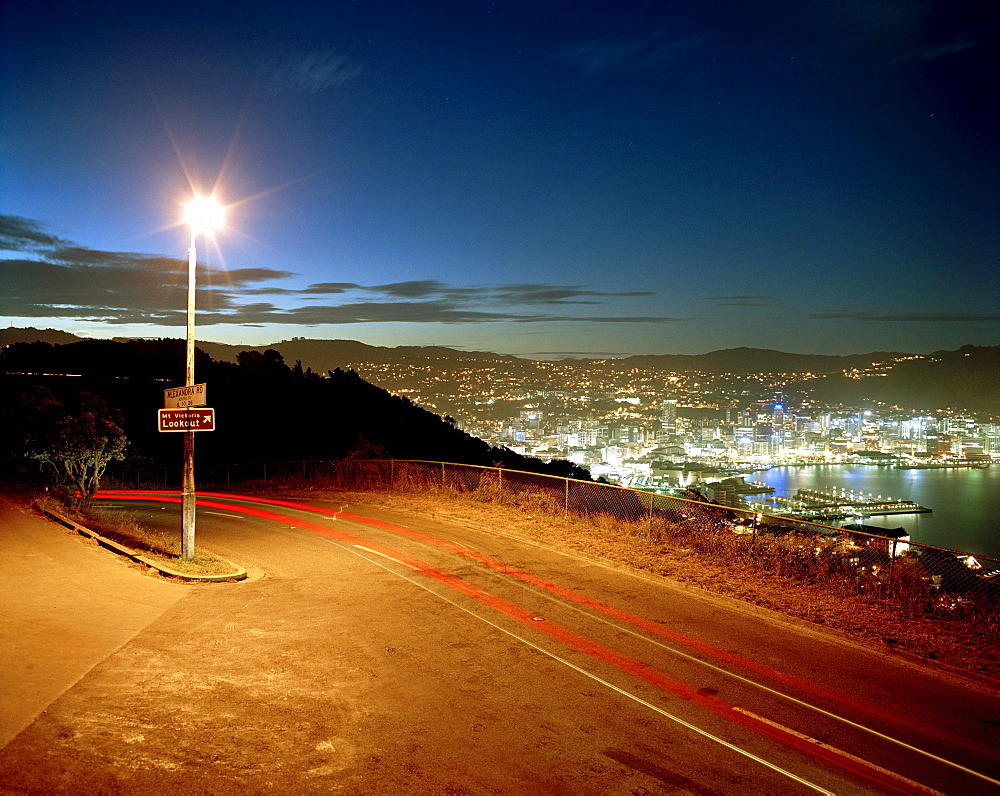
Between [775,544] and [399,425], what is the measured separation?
5149 centimetres

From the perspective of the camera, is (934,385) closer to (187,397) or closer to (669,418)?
(669,418)

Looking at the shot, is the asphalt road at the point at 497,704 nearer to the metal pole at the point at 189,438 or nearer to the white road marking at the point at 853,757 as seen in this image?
the white road marking at the point at 853,757

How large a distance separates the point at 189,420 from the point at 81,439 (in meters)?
10.7

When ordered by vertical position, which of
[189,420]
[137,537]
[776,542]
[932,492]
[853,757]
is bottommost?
[932,492]

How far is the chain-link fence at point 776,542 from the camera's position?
11.3 metres

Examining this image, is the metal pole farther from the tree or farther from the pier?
the pier

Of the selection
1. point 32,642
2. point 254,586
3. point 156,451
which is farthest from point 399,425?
point 32,642

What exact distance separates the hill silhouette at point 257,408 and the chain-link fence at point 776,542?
2107 cm

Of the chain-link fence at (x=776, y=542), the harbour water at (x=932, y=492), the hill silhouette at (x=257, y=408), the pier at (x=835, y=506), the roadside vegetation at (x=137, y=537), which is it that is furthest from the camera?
the hill silhouette at (x=257, y=408)

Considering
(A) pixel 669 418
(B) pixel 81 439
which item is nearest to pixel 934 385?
(A) pixel 669 418

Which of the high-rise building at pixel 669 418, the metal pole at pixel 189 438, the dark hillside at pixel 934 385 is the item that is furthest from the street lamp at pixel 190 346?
the dark hillside at pixel 934 385

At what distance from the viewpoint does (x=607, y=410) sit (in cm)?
9425

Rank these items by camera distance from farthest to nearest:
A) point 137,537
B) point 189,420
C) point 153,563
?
point 137,537 → point 153,563 → point 189,420

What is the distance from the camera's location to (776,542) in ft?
46.8
